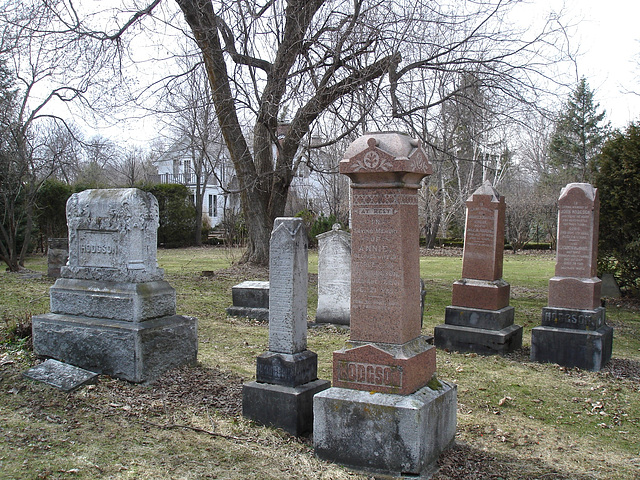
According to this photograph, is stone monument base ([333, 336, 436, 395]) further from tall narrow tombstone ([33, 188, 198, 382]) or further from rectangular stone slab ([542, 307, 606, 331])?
rectangular stone slab ([542, 307, 606, 331])

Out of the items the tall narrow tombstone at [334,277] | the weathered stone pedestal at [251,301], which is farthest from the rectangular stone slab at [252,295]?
the tall narrow tombstone at [334,277]

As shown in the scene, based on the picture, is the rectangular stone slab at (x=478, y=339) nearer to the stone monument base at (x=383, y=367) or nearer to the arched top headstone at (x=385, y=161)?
the stone monument base at (x=383, y=367)

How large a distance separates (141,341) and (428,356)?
3.23m

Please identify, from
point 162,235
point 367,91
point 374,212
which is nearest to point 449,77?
point 367,91

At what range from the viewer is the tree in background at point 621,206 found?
12.8m

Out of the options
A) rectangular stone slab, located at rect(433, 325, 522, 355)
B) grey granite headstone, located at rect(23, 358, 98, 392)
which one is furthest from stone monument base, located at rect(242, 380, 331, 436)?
rectangular stone slab, located at rect(433, 325, 522, 355)

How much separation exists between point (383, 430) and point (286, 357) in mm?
1372

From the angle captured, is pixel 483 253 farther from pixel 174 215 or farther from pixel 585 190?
pixel 174 215

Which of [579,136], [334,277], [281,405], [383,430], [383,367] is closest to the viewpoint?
[383,430]

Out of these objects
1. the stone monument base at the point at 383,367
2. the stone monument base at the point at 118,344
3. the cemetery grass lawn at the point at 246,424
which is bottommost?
the cemetery grass lawn at the point at 246,424

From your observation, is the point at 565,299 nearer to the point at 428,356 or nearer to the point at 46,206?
the point at 428,356

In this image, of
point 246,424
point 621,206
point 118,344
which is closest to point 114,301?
point 118,344

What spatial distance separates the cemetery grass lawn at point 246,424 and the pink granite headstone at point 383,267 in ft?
2.54

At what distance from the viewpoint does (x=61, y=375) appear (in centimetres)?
605
